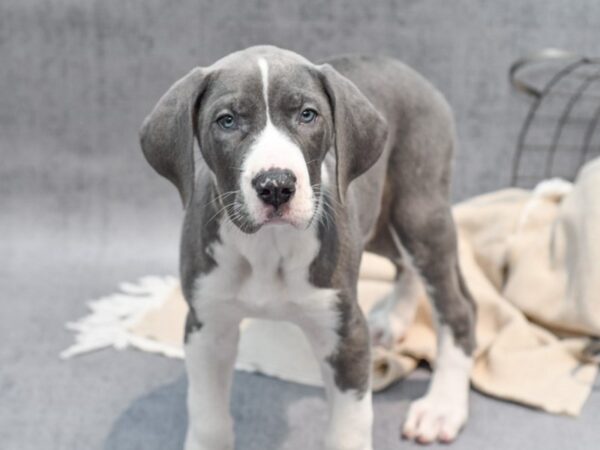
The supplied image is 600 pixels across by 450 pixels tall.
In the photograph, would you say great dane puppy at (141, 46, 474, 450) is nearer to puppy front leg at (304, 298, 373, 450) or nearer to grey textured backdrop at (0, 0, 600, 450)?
puppy front leg at (304, 298, 373, 450)

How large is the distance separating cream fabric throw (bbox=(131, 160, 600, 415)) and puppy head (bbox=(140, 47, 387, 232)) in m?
1.06

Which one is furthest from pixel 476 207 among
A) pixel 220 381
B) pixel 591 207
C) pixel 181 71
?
pixel 220 381

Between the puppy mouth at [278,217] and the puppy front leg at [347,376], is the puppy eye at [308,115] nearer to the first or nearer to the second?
the puppy mouth at [278,217]

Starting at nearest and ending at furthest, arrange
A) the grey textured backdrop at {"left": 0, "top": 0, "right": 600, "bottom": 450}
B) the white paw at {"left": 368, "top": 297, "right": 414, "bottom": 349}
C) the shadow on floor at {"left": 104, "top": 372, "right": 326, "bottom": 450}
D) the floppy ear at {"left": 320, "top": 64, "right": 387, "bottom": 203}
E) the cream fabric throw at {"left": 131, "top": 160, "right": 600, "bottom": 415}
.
A: the floppy ear at {"left": 320, "top": 64, "right": 387, "bottom": 203}
the shadow on floor at {"left": 104, "top": 372, "right": 326, "bottom": 450}
the cream fabric throw at {"left": 131, "top": 160, "right": 600, "bottom": 415}
the white paw at {"left": 368, "top": 297, "right": 414, "bottom": 349}
the grey textured backdrop at {"left": 0, "top": 0, "right": 600, "bottom": 450}

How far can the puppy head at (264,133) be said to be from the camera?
5.88 feet

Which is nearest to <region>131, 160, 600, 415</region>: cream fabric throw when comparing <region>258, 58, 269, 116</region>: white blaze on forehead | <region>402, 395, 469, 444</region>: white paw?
<region>402, 395, 469, 444</region>: white paw

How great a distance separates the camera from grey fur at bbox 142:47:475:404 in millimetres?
1894

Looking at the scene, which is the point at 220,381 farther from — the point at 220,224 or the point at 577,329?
the point at 577,329

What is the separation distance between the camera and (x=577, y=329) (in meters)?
2.97

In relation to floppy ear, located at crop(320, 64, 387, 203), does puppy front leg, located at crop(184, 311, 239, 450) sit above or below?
below

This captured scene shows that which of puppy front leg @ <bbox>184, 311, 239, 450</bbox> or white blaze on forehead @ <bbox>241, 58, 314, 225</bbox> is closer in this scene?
white blaze on forehead @ <bbox>241, 58, 314, 225</bbox>

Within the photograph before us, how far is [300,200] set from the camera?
70.9 inches

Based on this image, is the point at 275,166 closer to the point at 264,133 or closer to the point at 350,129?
the point at 264,133

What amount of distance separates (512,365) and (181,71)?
1840 millimetres
